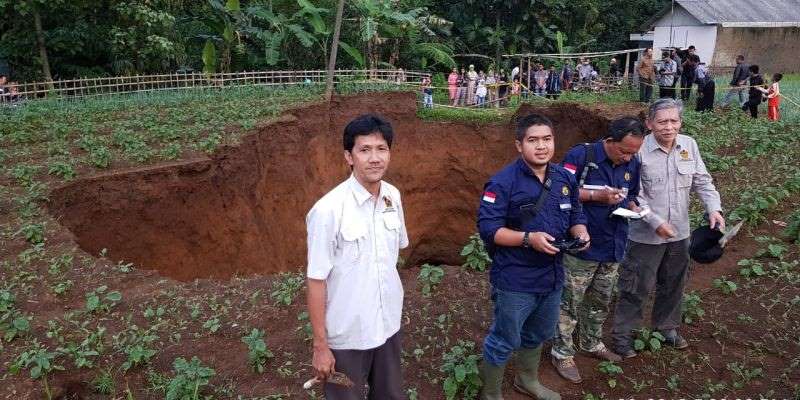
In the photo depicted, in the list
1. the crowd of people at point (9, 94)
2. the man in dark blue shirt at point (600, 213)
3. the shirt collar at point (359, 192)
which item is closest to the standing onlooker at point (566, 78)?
the man in dark blue shirt at point (600, 213)

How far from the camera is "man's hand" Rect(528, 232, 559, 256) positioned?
9.71 feet

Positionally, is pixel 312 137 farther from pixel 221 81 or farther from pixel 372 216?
pixel 372 216

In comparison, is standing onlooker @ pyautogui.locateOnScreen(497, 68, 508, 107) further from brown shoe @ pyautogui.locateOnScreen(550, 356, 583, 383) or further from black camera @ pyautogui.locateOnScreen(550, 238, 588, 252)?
black camera @ pyautogui.locateOnScreen(550, 238, 588, 252)

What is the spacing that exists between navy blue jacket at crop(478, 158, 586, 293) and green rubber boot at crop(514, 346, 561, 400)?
572 mm

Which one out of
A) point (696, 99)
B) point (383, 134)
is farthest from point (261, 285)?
point (696, 99)

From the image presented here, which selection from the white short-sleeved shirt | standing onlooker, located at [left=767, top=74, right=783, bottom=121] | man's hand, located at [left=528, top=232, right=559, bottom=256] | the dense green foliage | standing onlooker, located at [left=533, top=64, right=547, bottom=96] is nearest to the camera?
the white short-sleeved shirt

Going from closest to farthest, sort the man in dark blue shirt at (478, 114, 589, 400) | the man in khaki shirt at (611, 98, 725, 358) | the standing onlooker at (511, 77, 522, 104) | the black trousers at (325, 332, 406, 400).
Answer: the black trousers at (325, 332, 406, 400) < the man in dark blue shirt at (478, 114, 589, 400) < the man in khaki shirt at (611, 98, 725, 358) < the standing onlooker at (511, 77, 522, 104)

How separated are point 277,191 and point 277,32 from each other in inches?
306

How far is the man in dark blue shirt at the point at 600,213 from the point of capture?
11.6ft

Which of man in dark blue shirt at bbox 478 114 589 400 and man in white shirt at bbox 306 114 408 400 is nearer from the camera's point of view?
man in white shirt at bbox 306 114 408 400

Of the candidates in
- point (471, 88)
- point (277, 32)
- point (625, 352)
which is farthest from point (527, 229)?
point (277, 32)

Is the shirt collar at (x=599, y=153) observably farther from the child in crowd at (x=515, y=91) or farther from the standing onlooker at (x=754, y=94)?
the child in crowd at (x=515, y=91)

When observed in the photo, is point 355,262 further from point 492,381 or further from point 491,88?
point 491,88

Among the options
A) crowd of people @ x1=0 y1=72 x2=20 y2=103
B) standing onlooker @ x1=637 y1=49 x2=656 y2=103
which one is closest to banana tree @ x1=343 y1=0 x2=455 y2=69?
standing onlooker @ x1=637 y1=49 x2=656 y2=103
